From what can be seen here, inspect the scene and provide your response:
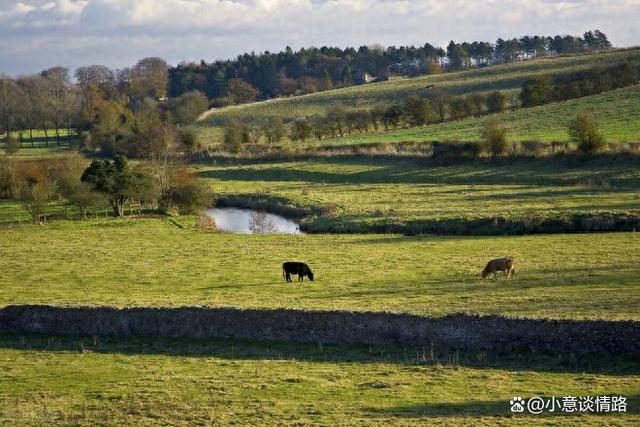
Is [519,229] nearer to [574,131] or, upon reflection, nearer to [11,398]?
[574,131]

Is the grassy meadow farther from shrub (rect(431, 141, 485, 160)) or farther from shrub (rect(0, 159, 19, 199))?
shrub (rect(0, 159, 19, 199))

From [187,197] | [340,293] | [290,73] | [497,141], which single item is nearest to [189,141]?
[187,197]

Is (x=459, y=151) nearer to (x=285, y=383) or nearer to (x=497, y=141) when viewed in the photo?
(x=497, y=141)

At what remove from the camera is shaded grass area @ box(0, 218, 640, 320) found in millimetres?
27688

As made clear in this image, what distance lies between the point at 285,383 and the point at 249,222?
123 feet

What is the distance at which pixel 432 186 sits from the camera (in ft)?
214

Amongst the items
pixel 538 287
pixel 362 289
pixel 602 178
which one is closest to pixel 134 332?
pixel 362 289

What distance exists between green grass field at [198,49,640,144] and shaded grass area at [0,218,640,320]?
41256mm

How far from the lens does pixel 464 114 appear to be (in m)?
103

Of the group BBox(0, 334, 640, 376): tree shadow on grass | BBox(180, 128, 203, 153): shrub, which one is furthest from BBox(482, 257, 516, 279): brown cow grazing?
BBox(180, 128, 203, 153): shrub

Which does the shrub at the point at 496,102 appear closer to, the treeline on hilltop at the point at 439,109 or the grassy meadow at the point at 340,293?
the treeline on hilltop at the point at 439,109

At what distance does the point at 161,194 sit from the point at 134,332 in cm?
3636

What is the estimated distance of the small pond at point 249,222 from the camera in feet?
177

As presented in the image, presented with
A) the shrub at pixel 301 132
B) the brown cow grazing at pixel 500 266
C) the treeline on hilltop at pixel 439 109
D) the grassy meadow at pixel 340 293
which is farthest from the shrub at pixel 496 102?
the brown cow grazing at pixel 500 266
